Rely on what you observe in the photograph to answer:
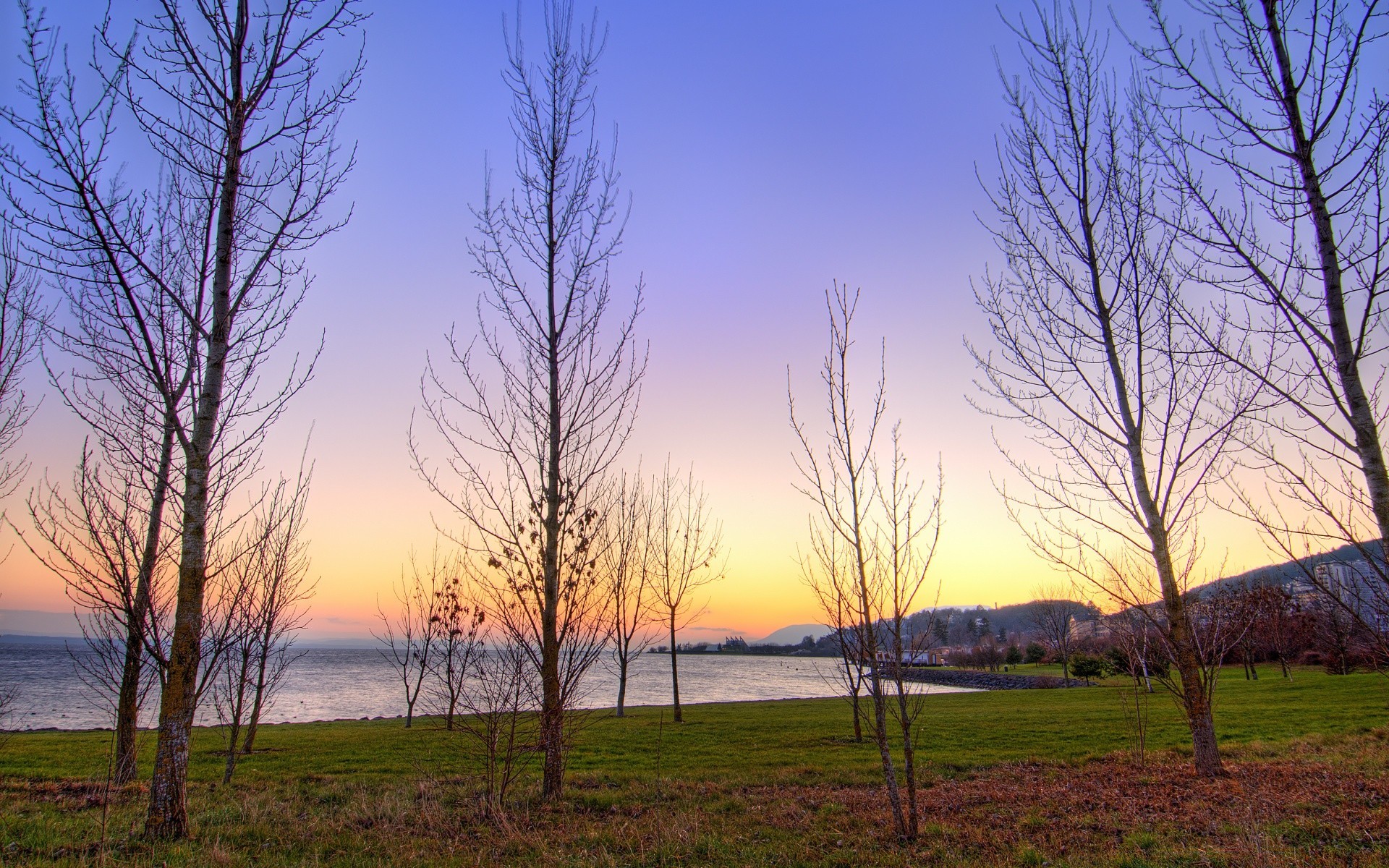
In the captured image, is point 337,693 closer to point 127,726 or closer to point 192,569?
point 127,726

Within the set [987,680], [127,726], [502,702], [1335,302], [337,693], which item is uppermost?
[1335,302]

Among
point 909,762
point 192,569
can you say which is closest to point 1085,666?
point 909,762

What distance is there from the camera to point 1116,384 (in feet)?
29.8

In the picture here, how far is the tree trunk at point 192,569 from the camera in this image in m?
5.41

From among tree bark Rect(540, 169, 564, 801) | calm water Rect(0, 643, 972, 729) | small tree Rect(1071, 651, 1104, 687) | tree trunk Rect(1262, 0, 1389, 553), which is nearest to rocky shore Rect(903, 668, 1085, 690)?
small tree Rect(1071, 651, 1104, 687)

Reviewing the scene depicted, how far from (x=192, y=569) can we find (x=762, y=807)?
23.8ft

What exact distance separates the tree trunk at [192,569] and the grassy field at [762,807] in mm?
376

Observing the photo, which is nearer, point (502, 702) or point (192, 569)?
point (192, 569)

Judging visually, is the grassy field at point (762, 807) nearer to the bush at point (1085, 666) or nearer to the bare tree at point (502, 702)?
the bare tree at point (502, 702)

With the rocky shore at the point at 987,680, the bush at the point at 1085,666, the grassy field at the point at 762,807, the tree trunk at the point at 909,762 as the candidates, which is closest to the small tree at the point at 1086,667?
the bush at the point at 1085,666

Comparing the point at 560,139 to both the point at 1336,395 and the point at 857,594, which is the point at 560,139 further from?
the point at 1336,395

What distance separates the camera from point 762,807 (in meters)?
8.58

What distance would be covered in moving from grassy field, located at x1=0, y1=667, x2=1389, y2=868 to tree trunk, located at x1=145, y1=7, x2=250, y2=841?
38cm

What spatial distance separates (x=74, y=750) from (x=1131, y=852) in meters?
22.8
